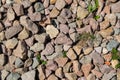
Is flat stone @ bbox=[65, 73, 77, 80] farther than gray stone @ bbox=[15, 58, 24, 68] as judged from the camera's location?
No

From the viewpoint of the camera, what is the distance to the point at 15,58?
19.0 ft

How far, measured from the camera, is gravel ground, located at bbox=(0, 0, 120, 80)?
18.2 feet

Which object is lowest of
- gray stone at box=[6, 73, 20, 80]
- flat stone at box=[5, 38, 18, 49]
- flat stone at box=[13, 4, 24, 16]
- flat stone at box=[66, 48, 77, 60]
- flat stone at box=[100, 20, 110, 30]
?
gray stone at box=[6, 73, 20, 80]

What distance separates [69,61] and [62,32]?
477 millimetres

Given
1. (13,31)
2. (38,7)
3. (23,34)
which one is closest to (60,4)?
(38,7)

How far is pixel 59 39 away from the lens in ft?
18.9

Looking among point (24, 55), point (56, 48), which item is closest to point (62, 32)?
point (56, 48)

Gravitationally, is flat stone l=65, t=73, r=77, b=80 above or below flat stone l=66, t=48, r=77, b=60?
below

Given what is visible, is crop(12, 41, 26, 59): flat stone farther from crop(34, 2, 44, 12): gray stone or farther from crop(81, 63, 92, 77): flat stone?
crop(81, 63, 92, 77): flat stone

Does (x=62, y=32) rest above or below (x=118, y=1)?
below

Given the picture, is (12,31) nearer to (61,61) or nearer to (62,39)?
(62,39)

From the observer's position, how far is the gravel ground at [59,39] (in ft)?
18.2

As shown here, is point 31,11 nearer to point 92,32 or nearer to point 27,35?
point 27,35

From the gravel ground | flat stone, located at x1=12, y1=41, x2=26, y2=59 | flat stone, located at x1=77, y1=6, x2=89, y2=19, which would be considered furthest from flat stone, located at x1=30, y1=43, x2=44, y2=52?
flat stone, located at x1=77, y1=6, x2=89, y2=19
